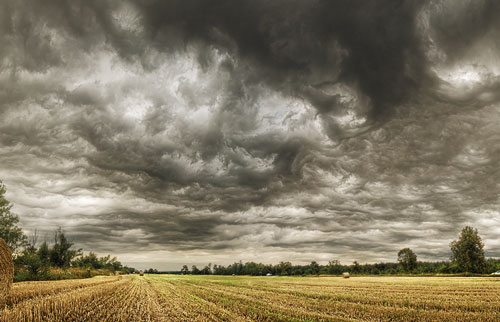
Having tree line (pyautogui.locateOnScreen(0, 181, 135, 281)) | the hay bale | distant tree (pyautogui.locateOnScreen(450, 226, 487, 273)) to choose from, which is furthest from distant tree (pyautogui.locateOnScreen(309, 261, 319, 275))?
the hay bale

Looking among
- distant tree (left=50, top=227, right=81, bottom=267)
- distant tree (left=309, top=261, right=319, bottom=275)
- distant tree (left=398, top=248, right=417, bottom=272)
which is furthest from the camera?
distant tree (left=309, top=261, right=319, bottom=275)

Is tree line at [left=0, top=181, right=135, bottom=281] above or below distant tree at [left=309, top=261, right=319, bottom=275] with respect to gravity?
above

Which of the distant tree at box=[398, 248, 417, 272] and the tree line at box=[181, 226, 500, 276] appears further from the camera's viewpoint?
the distant tree at box=[398, 248, 417, 272]

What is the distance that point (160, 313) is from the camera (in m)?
12.1

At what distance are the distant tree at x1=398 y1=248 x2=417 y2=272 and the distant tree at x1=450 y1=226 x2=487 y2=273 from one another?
97.3 ft

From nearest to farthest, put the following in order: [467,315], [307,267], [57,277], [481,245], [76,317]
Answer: [76,317]
[467,315]
[57,277]
[481,245]
[307,267]

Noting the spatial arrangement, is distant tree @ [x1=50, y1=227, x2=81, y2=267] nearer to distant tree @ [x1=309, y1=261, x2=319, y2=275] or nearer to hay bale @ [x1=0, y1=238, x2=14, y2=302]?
hay bale @ [x1=0, y1=238, x2=14, y2=302]

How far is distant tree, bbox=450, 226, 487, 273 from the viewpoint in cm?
7075

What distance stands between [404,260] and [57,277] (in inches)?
4262

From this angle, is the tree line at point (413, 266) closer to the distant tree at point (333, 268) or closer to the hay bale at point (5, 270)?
the distant tree at point (333, 268)

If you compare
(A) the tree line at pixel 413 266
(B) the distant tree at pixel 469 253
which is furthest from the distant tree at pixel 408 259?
(B) the distant tree at pixel 469 253

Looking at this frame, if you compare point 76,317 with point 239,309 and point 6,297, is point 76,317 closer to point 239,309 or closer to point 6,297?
point 239,309

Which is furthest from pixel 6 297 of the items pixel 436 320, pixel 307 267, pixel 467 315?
pixel 307 267

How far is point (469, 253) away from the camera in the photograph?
72.9m
